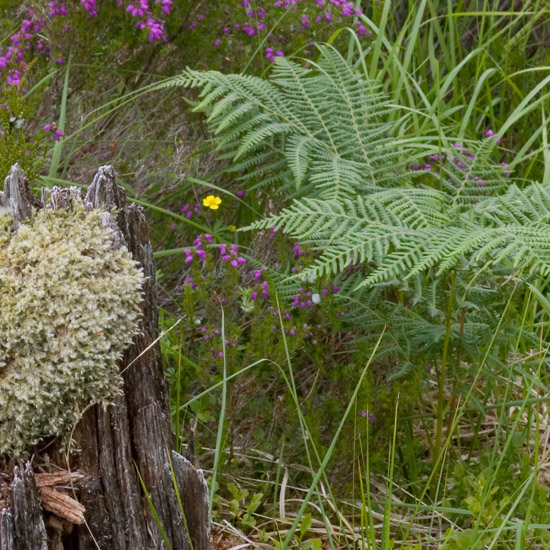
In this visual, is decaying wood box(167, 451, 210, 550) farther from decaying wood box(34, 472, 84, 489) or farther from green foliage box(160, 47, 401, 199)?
green foliage box(160, 47, 401, 199)

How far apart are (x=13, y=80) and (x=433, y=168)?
187cm

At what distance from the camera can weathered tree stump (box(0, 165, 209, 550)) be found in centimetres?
164

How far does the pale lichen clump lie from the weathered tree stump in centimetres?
7

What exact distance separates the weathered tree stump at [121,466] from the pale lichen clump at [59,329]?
7 cm

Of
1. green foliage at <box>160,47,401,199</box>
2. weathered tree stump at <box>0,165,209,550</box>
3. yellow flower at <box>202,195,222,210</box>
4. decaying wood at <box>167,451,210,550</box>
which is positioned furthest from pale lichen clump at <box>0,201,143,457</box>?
yellow flower at <box>202,195,222,210</box>

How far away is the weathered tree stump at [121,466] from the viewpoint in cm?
164

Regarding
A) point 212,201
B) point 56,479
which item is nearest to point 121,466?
point 56,479

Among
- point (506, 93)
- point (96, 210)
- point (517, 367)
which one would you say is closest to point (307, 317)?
point (517, 367)

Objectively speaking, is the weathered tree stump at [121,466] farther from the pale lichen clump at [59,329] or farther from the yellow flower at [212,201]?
the yellow flower at [212,201]

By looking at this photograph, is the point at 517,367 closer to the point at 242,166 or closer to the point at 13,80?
the point at 242,166

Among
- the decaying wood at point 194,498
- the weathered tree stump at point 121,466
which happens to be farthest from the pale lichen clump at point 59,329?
the decaying wood at point 194,498

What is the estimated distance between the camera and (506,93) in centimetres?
444

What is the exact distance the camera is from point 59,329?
161 cm

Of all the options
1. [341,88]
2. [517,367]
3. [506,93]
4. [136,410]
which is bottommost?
[517,367]
